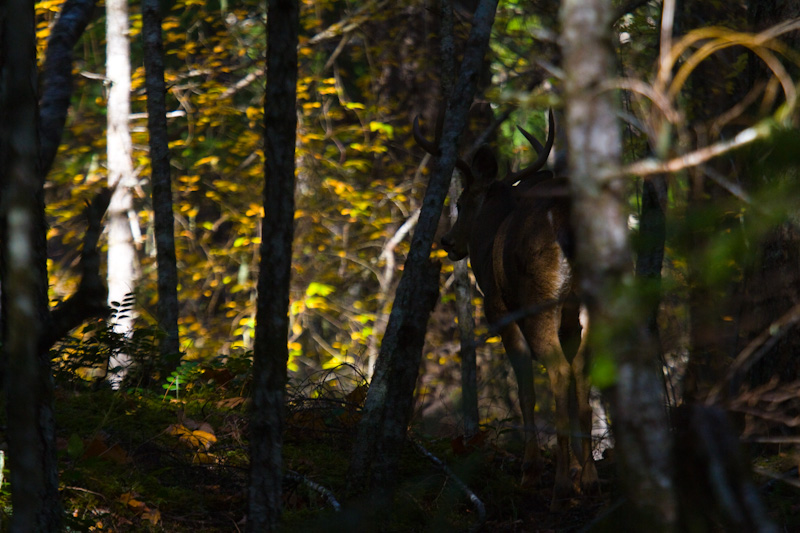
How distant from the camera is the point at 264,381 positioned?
3.04 meters

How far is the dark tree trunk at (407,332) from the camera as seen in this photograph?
4281 mm

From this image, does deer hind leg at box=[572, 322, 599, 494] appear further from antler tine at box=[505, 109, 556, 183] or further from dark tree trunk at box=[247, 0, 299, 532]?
dark tree trunk at box=[247, 0, 299, 532]

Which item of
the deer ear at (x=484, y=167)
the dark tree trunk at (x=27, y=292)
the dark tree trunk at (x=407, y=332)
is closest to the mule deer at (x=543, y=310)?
the dark tree trunk at (x=407, y=332)

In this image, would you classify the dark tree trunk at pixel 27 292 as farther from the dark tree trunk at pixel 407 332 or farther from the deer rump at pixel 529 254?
the deer rump at pixel 529 254

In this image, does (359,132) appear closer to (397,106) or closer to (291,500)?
(397,106)

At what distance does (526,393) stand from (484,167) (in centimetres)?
252

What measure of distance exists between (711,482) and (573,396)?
3.95 metres

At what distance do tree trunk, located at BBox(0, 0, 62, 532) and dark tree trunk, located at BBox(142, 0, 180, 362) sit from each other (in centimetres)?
479

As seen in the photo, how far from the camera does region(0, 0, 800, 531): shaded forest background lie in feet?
7.22

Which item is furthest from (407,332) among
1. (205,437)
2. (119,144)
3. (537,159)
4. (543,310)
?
(119,144)

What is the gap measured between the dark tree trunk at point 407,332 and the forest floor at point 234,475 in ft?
0.84

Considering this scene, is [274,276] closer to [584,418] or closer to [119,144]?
[584,418]

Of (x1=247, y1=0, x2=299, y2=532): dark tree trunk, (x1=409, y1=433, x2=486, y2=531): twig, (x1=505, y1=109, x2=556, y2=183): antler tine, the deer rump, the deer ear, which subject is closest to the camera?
(x1=247, y1=0, x2=299, y2=532): dark tree trunk

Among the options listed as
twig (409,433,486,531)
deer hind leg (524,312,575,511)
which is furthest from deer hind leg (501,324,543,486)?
twig (409,433,486,531)
